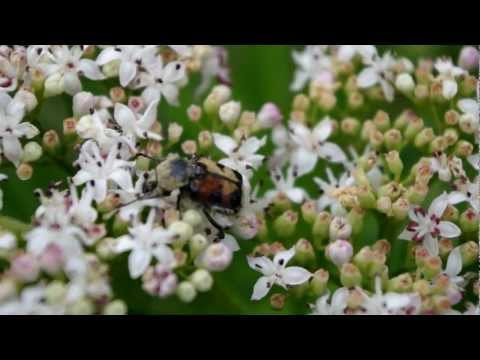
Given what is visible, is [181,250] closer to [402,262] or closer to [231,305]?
[231,305]

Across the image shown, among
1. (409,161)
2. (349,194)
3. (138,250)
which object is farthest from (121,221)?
(409,161)

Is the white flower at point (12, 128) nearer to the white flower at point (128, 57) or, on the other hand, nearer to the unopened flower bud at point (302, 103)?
the white flower at point (128, 57)

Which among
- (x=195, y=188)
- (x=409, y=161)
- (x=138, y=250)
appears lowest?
(x=138, y=250)

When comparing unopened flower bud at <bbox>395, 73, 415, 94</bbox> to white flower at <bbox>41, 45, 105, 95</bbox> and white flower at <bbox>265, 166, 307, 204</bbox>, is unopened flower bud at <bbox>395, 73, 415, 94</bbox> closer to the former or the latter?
white flower at <bbox>265, 166, 307, 204</bbox>

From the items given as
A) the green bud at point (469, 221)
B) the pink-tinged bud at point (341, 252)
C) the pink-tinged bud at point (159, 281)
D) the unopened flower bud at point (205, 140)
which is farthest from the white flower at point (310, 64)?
the pink-tinged bud at point (159, 281)

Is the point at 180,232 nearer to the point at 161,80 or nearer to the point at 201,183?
the point at 201,183

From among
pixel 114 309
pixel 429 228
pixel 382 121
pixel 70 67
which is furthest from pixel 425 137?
pixel 114 309

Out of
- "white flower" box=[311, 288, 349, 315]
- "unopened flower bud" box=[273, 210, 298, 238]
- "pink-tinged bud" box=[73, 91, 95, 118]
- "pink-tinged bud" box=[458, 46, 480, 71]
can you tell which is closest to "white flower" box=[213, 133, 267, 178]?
"unopened flower bud" box=[273, 210, 298, 238]
